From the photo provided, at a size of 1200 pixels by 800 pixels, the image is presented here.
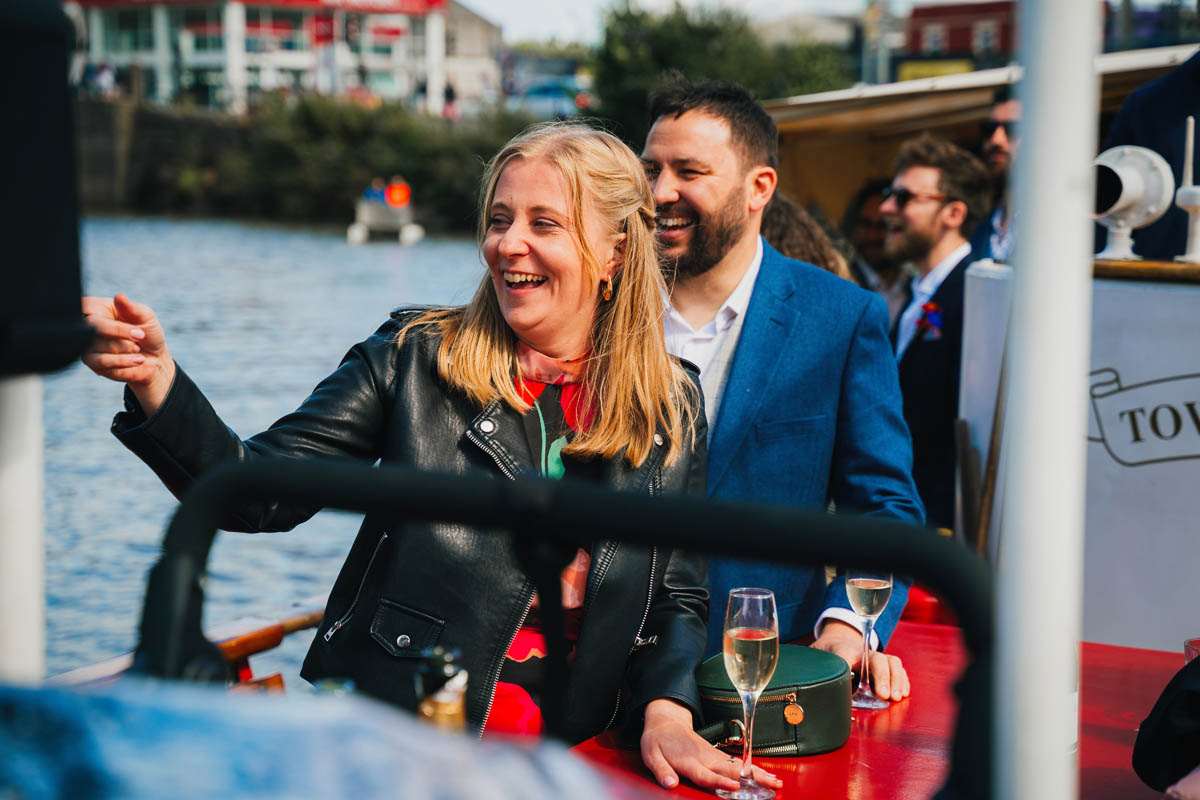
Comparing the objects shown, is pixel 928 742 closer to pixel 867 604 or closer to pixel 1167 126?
pixel 867 604

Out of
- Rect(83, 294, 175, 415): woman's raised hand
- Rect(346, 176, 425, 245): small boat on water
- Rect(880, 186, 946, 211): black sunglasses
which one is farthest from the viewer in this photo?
Rect(346, 176, 425, 245): small boat on water

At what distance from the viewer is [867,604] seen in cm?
238

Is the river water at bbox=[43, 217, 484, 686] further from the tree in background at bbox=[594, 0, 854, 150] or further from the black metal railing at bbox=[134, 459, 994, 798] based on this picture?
the tree in background at bbox=[594, 0, 854, 150]

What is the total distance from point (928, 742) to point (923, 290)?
356 centimetres

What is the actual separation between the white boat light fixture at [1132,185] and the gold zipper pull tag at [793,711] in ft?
6.37

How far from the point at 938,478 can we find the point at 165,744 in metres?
4.51

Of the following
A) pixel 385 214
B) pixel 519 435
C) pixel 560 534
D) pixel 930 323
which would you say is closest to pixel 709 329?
pixel 519 435

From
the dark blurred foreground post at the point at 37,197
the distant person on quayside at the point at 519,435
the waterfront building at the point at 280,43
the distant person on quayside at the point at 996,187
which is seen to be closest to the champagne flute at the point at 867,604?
the distant person on quayside at the point at 519,435

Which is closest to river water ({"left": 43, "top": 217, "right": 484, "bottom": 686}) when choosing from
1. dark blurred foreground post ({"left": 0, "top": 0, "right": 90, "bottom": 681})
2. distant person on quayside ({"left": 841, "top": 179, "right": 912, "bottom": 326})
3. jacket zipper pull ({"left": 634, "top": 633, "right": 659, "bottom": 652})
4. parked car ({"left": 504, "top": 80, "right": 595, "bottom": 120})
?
dark blurred foreground post ({"left": 0, "top": 0, "right": 90, "bottom": 681})

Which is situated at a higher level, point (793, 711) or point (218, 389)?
point (793, 711)

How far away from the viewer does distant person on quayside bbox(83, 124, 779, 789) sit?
2111 mm

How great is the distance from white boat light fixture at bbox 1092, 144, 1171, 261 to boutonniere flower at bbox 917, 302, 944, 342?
1.56 m

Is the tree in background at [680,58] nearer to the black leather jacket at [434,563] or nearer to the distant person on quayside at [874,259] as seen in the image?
the distant person on quayside at [874,259]

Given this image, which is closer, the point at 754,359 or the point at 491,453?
the point at 491,453
